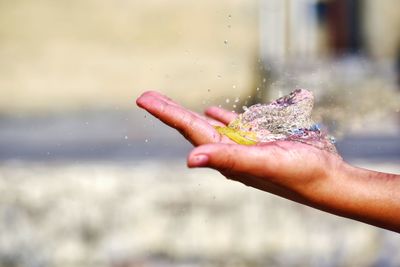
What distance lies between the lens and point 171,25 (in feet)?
16.0

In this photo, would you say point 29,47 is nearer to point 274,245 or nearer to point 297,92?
point 274,245

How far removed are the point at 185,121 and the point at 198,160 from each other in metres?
0.16

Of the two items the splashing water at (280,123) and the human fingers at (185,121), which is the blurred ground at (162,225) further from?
the human fingers at (185,121)

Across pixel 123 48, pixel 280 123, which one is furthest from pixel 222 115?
pixel 123 48

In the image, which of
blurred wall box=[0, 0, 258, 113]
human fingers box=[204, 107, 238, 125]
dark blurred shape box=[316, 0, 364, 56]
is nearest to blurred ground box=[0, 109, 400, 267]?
human fingers box=[204, 107, 238, 125]

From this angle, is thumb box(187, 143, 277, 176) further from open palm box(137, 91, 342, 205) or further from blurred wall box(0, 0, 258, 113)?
blurred wall box(0, 0, 258, 113)

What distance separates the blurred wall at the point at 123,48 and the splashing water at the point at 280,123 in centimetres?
329

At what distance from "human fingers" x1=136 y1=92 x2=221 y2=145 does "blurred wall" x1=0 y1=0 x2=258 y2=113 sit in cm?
352

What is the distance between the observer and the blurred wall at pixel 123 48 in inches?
189

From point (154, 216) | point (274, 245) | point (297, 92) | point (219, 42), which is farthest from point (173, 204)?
point (219, 42)

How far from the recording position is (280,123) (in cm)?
149

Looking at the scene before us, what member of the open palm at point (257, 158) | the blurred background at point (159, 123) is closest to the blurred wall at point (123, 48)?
the blurred background at point (159, 123)

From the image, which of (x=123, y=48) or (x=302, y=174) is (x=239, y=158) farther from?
(x=123, y=48)

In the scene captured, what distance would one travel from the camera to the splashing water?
1379mm
